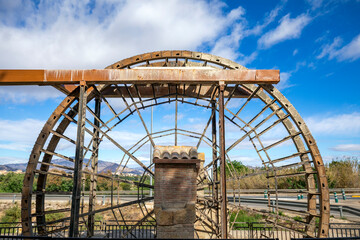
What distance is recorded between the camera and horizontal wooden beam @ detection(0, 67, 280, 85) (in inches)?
281

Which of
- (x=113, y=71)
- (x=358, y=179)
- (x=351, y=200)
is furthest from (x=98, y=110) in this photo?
(x=358, y=179)

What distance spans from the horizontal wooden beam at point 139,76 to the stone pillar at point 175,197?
2.40 meters

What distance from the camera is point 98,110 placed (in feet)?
31.9

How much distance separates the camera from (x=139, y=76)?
7211 mm

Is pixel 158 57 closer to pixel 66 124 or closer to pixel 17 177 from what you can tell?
pixel 66 124

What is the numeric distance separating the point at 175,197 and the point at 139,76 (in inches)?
133

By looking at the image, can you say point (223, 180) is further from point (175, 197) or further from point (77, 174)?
point (77, 174)

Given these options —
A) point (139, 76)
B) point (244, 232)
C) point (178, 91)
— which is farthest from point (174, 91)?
point (244, 232)

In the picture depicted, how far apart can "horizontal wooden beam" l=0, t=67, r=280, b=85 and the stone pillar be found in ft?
7.86

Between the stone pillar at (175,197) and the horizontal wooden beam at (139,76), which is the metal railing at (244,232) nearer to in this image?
the stone pillar at (175,197)

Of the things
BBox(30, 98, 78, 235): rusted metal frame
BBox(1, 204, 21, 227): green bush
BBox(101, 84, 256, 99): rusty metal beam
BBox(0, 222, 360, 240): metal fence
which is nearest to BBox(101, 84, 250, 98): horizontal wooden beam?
BBox(101, 84, 256, 99): rusty metal beam

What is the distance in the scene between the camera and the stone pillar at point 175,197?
5.53m

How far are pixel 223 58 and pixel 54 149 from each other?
6.40 m

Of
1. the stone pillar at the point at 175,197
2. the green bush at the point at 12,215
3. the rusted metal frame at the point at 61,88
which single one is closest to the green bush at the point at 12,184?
the green bush at the point at 12,215
